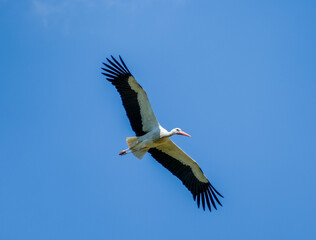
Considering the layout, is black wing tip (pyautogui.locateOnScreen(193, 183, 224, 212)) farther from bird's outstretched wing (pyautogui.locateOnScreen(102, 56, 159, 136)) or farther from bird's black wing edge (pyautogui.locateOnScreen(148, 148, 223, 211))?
bird's outstretched wing (pyautogui.locateOnScreen(102, 56, 159, 136))

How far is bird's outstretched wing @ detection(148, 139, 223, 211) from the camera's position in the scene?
14.5 meters

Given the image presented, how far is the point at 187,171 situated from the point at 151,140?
4.99 ft

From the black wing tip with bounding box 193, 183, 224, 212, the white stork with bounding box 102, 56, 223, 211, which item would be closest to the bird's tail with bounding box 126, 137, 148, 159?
the white stork with bounding box 102, 56, 223, 211

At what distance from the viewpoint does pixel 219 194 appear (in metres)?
14.2

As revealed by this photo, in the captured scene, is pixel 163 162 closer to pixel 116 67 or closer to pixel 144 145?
pixel 144 145

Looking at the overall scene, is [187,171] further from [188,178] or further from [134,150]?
[134,150]

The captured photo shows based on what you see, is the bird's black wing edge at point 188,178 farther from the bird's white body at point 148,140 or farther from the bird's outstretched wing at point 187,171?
the bird's white body at point 148,140

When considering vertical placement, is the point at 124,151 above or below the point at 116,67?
below

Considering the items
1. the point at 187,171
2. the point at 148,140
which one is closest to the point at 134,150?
the point at 148,140

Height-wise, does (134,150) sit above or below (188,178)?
above

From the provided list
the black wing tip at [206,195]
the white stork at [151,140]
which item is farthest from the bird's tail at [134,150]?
the black wing tip at [206,195]

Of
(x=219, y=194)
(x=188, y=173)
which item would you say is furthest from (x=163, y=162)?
(x=219, y=194)

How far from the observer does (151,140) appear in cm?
1393

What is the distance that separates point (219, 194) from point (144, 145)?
2342 millimetres
